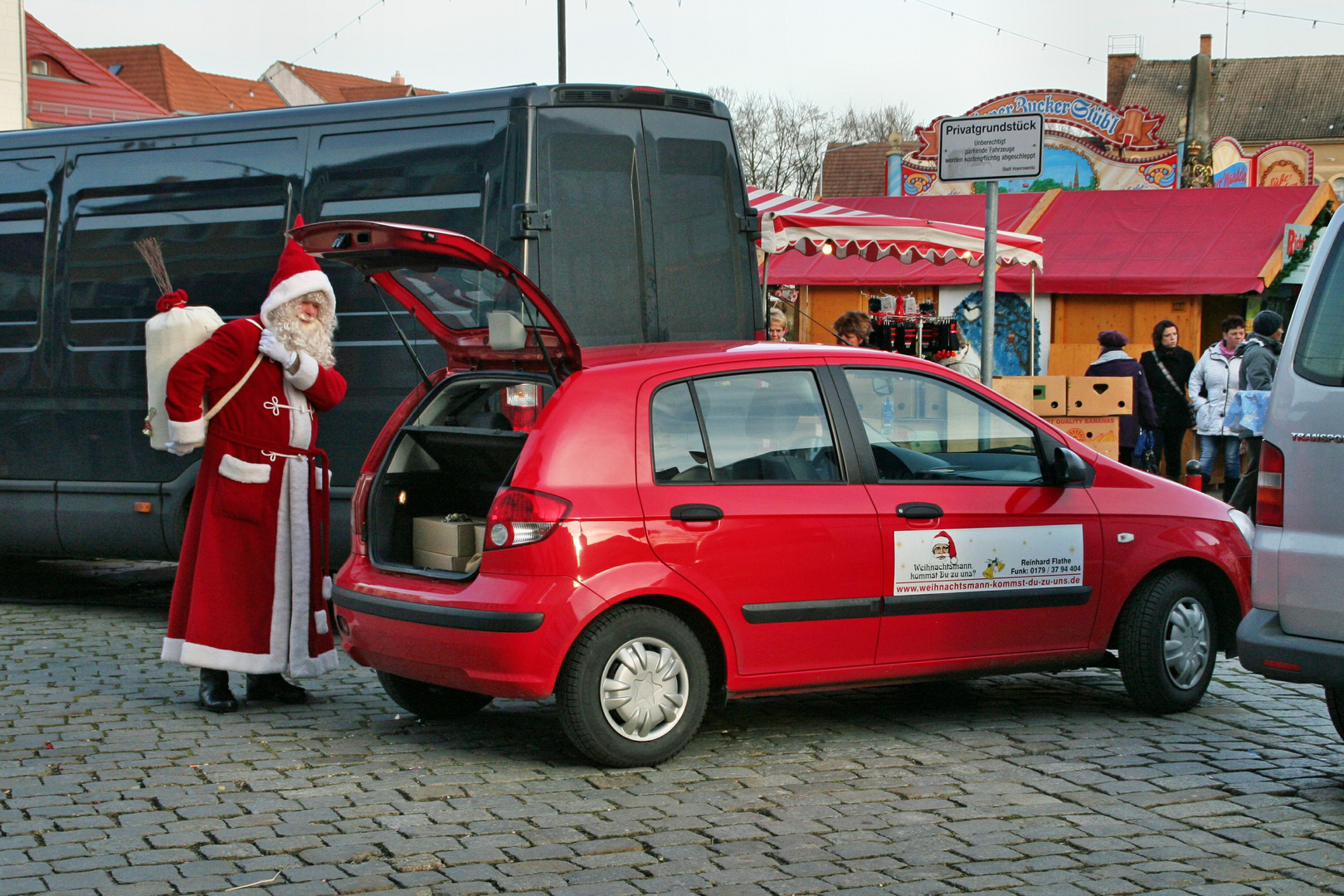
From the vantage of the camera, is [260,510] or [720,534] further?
[260,510]

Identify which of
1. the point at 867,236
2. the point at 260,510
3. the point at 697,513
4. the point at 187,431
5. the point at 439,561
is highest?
the point at 867,236

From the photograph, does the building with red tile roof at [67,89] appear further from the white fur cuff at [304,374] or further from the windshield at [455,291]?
the white fur cuff at [304,374]

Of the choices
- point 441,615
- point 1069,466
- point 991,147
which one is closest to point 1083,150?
point 991,147

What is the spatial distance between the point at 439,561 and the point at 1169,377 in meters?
10.2

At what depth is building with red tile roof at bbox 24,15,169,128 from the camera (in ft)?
153

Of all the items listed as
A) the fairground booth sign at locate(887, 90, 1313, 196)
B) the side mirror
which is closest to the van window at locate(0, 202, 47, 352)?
the side mirror

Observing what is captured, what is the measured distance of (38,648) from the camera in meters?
7.68

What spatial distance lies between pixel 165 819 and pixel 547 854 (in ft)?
4.17

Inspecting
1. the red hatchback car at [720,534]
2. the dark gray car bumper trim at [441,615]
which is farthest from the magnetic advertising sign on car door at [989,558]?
the dark gray car bumper trim at [441,615]

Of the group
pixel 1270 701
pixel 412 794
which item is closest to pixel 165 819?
pixel 412 794

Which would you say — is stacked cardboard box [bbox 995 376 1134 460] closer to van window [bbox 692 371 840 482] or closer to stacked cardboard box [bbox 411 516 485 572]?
van window [bbox 692 371 840 482]

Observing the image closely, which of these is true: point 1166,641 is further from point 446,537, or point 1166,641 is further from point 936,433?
point 446,537

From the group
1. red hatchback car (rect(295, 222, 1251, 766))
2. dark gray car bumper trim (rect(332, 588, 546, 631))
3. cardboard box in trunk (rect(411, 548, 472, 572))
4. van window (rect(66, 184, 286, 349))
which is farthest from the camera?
van window (rect(66, 184, 286, 349))

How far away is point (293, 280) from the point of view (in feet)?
20.6
